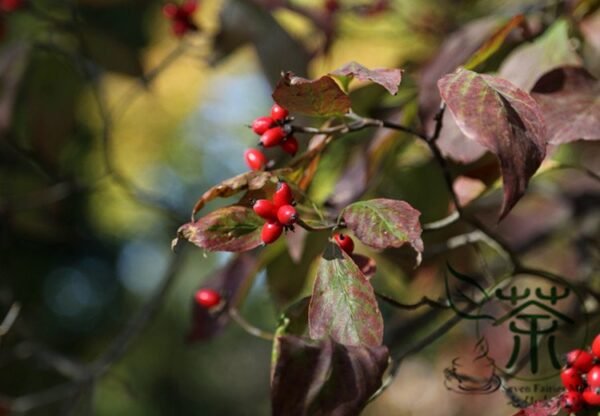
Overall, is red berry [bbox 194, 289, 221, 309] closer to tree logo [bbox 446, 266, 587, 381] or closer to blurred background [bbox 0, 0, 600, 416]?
blurred background [bbox 0, 0, 600, 416]

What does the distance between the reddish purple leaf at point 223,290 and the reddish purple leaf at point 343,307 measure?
34cm

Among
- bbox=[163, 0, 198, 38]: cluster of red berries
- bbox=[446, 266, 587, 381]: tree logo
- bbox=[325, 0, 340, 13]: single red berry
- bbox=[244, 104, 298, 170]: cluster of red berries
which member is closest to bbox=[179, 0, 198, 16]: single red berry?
bbox=[163, 0, 198, 38]: cluster of red berries

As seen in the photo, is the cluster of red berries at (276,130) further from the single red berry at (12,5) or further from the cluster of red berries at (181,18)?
the single red berry at (12,5)

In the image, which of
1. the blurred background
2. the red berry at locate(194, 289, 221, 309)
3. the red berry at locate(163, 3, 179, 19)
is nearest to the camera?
the red berry at locate(194, 289, 221, 309)

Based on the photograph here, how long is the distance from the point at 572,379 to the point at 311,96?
10.5 inches

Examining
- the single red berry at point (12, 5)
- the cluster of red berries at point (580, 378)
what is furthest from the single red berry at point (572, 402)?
the single red berry at point (12, 5)

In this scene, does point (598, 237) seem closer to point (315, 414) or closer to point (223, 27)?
point (223, 27)

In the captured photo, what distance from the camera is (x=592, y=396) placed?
0.58m

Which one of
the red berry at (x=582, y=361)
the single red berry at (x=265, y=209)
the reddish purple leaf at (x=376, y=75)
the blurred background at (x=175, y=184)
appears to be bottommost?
the blurred background at (x=175, y=184)

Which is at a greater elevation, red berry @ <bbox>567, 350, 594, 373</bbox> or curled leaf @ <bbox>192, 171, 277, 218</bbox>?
curled leaf @ <bbox>192, 171, 277, 218</bbox>

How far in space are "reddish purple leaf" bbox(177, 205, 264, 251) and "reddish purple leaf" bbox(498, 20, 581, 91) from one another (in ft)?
1.15

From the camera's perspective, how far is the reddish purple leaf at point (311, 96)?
0.60 m

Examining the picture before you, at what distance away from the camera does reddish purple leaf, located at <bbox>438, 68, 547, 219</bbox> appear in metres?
0.57

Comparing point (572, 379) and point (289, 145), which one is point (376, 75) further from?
point (572, 379)
